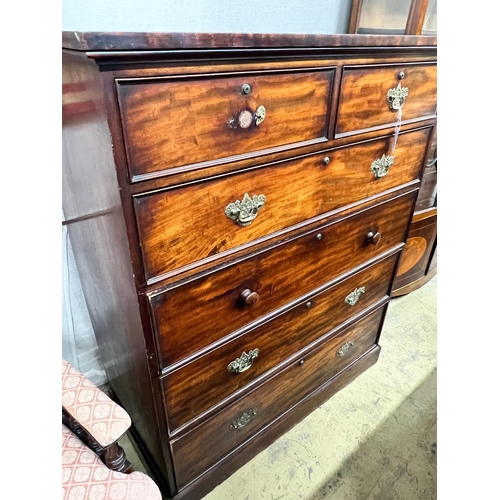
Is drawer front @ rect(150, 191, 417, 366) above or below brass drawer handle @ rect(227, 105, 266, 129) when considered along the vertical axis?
below

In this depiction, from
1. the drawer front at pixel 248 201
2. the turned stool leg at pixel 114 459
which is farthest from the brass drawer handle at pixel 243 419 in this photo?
the drawer front at pixel 248 201

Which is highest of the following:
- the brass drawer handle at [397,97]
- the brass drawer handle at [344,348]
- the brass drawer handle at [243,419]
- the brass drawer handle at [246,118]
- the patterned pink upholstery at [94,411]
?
the brass drawer handle at [397,97]

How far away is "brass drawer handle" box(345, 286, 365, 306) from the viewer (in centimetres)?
128

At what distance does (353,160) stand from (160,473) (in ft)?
3.48

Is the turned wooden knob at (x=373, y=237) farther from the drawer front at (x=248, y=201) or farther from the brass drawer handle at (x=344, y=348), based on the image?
the brass drawer handle at (x=344, y=348)

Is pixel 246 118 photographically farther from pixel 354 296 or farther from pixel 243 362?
pixel 354 296

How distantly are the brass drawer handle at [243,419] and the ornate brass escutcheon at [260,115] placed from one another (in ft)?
2.84

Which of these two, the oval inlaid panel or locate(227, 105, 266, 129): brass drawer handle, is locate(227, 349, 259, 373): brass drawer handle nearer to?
locate(227, 105, 266, 129): brass drawer handle

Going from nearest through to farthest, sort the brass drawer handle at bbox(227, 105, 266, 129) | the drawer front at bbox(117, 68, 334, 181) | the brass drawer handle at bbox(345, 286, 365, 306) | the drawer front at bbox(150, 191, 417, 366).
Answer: the drawer front at bbox(117, 68, 334, 181) < the brass drawer handle at bbox(227, 105, 266, 129) < the drawer front at bbox(150, 191, 417, 366) < the brass drawer handle at bbox(345, 286, 365, 306)

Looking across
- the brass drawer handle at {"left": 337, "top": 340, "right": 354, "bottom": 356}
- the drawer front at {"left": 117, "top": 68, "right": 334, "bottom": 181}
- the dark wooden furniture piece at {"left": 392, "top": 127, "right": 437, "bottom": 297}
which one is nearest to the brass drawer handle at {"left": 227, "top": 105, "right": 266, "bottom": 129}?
the drawer front at {"left": 117, "top": 68, "right": 334, "bottom": 181}

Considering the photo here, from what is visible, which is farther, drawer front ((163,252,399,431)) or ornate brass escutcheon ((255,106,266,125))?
drawer front ((163,252,399,431))

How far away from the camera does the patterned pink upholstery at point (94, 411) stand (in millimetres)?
762

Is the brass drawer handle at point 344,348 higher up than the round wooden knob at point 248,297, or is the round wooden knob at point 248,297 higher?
the round wooden knob at point 248,297
